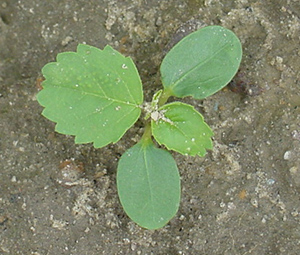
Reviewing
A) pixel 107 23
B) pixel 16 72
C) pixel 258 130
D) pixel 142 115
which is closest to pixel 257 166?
pixel 258 130

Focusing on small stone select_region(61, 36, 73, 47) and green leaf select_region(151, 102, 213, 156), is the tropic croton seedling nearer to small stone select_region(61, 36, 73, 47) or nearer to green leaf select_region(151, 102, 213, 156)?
green leaf select_region(151, 102, 213, 156)

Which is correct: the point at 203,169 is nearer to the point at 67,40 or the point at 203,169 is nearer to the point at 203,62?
the point at 203,62

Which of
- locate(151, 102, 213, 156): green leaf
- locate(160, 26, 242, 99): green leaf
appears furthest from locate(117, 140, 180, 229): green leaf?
locate(160, 26, 242, 99): green leaf

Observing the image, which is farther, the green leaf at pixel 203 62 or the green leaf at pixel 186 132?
the green leaf at pixel 203 62

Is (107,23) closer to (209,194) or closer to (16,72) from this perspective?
(16,72)

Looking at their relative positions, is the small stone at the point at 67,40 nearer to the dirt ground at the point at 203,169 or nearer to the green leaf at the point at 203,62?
the dirt ground at the point at 203,169

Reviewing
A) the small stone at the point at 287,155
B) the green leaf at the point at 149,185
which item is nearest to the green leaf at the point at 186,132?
the green leaf at the point at 149,185
